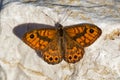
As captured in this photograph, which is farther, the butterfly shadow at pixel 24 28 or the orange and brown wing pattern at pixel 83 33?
the butterfly shadow at pixel 24 28

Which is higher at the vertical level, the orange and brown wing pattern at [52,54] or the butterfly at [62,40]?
the butterfly at [62,40]

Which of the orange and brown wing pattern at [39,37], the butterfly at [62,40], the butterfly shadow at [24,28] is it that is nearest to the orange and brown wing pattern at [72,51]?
the butterfly at [62,40]

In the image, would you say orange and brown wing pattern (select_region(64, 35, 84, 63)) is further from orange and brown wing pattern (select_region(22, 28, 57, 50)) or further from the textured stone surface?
orange and brown wing pattern (select_region(22, 28, 57, 50))

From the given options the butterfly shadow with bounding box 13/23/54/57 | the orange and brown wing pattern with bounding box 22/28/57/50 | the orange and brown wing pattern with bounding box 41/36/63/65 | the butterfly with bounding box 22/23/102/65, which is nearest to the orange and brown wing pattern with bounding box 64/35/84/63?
the butterfly with bounding box 22/23/102/65

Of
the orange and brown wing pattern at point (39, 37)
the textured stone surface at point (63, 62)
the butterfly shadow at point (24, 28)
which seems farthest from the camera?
the butterfly shadow at point (24, 28)

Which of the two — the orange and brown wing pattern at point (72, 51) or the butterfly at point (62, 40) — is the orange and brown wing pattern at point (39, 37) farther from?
the orange and brown wing pattern at point (72, 51)

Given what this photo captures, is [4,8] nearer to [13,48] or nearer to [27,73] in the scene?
[13,48]

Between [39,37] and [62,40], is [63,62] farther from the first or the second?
[39,37]

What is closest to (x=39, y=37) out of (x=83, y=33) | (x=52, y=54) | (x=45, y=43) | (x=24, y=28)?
(x=45, y=43)
